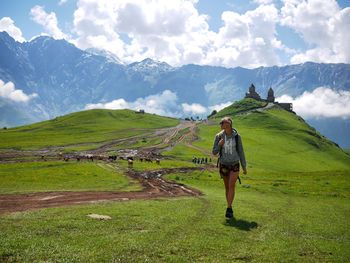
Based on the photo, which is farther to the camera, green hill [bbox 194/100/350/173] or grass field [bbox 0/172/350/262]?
green hill [bbox 194/100/350/173]

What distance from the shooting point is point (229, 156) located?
64.1 feet

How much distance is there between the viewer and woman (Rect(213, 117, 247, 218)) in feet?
63.7

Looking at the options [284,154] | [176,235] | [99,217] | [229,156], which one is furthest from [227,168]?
[284,154]

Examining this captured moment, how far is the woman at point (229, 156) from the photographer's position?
1942cm

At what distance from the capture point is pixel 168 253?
12.8 meters

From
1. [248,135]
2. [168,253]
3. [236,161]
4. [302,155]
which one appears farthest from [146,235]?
[248,135]

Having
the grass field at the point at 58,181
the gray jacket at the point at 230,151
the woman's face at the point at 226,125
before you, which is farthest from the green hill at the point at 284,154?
the woman's face at the point at 226,125

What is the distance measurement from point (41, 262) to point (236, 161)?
36.7 feet

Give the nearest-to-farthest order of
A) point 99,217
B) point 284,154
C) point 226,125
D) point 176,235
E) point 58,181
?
point 176,235 → point 99,217 → point 226,125 → point 58,181 → point 284,154

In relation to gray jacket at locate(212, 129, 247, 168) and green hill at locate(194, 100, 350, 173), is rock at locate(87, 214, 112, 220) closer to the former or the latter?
gray jacket at locate(212, 129, 247, 168)

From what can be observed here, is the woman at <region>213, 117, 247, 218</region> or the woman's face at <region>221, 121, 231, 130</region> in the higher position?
the woman's face at <region>221, 121, 231, 130</region>

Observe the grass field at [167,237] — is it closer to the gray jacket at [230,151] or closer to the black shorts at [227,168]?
the black shorts at [227,168]

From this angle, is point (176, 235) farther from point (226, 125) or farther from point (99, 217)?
point (226, 125)

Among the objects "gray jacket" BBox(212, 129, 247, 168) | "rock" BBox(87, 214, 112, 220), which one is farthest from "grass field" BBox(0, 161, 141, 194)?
"gray jacket" BBox(212, 129, 247, 168)
